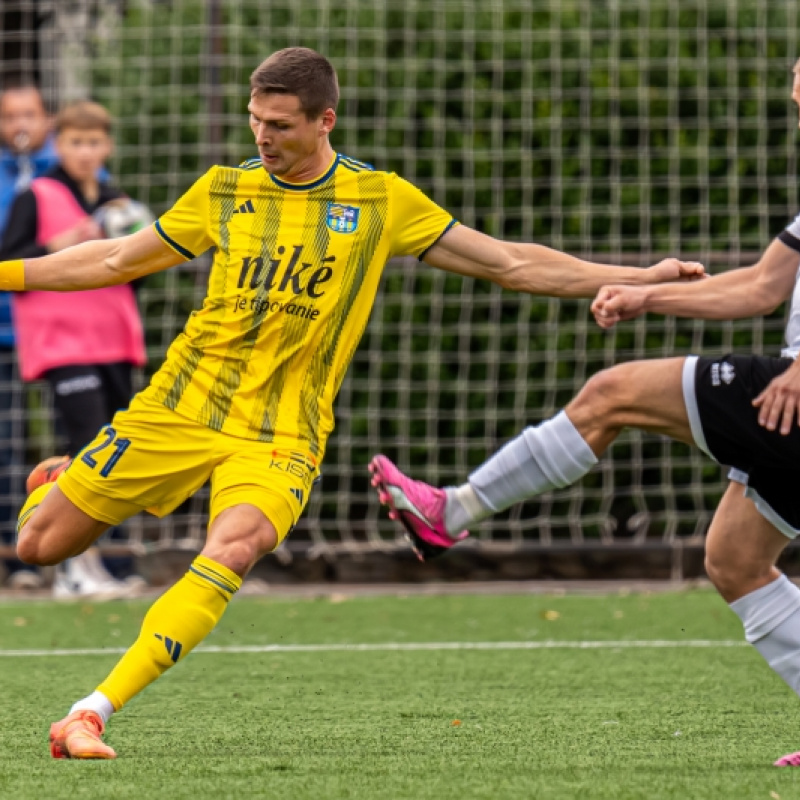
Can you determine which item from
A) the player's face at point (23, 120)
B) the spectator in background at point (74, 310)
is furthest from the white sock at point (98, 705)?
the player's face at point (23, 120)

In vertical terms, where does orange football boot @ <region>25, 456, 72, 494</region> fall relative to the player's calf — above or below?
above

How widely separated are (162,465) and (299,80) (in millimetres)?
1182

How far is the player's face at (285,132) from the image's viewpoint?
15.8 feet

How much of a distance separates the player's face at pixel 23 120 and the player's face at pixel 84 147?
2.28 feet

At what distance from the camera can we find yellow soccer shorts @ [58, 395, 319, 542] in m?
4.89

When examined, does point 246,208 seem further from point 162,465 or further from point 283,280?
point 162,465

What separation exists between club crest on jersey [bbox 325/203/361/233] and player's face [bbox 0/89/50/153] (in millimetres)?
4775

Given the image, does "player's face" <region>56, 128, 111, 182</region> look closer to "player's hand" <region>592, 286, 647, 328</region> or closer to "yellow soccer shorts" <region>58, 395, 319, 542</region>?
"yellow soccer shorts" <region>58, 395, 319, 542</region>

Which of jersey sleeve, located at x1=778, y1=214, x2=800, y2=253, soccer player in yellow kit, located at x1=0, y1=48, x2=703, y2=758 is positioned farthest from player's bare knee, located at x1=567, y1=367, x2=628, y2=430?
jersey sleeve, located at x1=778, y1=214, x2=800, y2=253

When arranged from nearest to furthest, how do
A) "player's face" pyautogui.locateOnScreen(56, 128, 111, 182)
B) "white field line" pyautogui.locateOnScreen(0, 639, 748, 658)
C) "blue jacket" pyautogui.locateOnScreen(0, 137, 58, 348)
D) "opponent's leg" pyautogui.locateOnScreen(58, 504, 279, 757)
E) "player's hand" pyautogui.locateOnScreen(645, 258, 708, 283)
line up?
1. "opponent's leg" pyautogui.locateOnScreen(58, 504, 279, 757)
2. "player's hand" pyautogui.locateOnScreen(645, 258, 708, 283)
3. "white field line" pyautogui.locateOnScreen(0, 639, 748, 658)
4. "player's face" pyautogui.locateOnScreen(56, 128, 111, 182)
5. "blue jacket" pyautogui.locateOnScreen(0, 137, 58, 348)

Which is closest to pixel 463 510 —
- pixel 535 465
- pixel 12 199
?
pixel 535 465

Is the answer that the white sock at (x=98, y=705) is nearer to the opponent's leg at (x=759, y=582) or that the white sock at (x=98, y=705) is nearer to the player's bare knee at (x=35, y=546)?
the player's bare knee at (x=35, y=546)

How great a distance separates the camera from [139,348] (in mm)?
8828

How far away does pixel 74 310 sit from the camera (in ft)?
28.6
